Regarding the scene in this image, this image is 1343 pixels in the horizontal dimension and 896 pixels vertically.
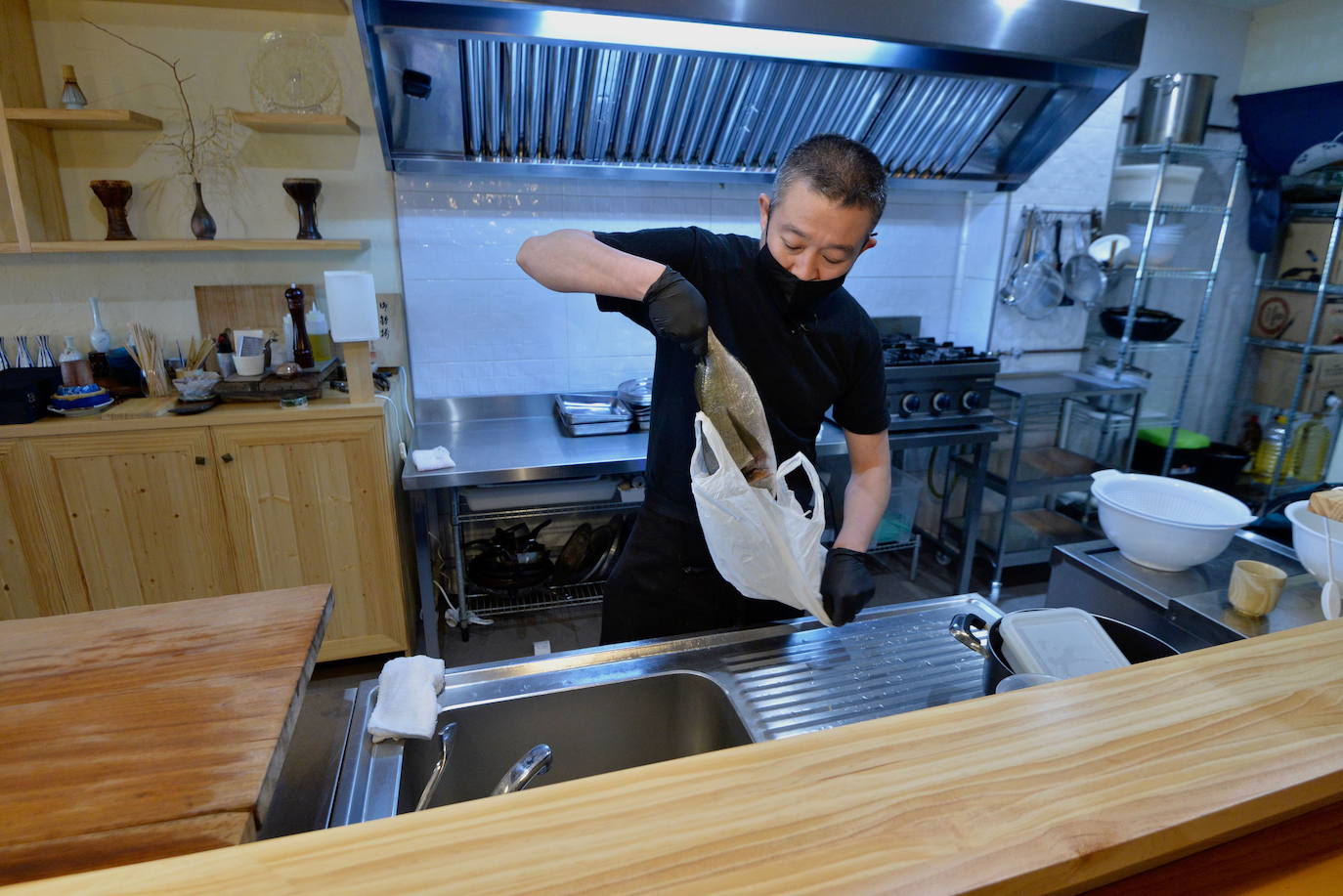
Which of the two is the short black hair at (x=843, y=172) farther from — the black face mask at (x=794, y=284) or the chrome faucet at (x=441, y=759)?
the chrome faucet at (x=441, y=759)

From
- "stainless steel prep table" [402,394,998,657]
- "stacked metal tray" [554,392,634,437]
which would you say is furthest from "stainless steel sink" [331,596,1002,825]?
"stacked metal tray" [554,392,634,437]

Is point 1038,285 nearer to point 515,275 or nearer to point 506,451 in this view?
point 515,275

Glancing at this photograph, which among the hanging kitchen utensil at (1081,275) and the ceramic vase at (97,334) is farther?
the hanging kitchen utensil at (1081,275)

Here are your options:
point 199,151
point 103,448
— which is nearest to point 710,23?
point 199,151

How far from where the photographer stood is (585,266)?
1.40 m

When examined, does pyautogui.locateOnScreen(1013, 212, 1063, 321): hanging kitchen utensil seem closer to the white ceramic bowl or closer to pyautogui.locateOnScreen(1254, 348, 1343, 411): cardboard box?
pyautogui.locateOnScreen(1254, 348, 1343, 411): cardboard box

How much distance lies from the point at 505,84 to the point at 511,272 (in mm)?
742

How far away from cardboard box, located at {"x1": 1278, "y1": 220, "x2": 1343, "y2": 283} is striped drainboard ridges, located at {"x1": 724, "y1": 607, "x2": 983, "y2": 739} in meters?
4.06

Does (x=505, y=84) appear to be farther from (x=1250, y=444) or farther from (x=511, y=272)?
(x=1250, y=444)

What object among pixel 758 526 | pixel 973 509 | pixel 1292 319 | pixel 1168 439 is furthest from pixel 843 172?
pixel 1292 319

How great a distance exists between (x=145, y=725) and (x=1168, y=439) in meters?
4.33

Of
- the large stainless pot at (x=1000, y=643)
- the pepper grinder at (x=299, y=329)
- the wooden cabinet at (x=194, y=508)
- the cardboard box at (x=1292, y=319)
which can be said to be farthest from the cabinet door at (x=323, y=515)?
the cardboard box at (x=1292, y=319)

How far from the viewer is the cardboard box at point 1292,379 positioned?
3.87 meters

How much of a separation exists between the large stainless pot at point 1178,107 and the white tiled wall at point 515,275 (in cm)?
83
